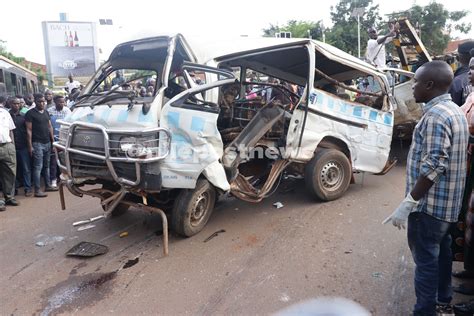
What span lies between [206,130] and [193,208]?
2.94 ft

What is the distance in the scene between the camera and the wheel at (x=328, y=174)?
5.27 m

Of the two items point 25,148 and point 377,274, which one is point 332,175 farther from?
point 25,148

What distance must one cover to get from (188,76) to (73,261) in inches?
91.2

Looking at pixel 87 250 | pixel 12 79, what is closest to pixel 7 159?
pixel 87 250

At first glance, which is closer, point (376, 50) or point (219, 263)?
point (219, 263)

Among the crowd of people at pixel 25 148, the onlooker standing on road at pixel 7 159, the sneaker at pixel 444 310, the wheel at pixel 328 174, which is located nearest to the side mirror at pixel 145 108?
the wheel at pixel 328 174

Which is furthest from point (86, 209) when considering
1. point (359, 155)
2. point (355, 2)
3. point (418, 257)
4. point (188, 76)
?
point (355, 2)

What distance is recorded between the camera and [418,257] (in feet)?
8.30

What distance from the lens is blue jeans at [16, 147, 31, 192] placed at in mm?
6566

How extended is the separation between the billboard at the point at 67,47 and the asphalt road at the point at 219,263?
26769 mm

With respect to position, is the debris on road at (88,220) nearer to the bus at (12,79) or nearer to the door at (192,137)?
the door at (192,137)

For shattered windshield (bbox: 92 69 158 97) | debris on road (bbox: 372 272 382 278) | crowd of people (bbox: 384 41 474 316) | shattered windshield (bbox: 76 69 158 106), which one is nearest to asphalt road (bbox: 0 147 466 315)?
debris on road (bbox: 372 272 382 278)

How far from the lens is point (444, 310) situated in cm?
264

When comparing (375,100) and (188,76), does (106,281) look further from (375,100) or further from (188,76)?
(375,100)
